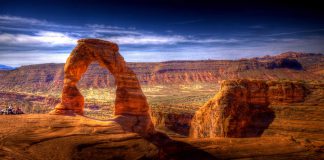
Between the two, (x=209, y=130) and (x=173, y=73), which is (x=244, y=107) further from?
(x=173, y=73)

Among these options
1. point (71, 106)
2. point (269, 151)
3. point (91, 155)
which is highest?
point (71, 106)

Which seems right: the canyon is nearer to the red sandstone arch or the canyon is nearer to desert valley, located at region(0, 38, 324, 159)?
desert valley, located at region(0, 38, 324, 159)

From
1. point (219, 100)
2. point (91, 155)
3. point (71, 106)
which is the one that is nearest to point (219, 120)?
point (219, 100)

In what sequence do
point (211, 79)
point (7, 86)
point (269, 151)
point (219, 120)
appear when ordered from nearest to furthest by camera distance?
point (269, 151) → point (219, 120) → point (7, 86) → point (211, 79)

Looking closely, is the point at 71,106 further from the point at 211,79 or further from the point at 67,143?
the point at 211,79

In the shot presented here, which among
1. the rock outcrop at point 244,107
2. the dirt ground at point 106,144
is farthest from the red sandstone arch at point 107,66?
the rock outcrop at point 244,107

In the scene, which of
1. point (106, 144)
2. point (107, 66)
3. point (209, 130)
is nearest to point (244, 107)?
point (209, 130)

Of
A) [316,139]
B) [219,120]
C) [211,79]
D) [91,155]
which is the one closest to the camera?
[91,155]
